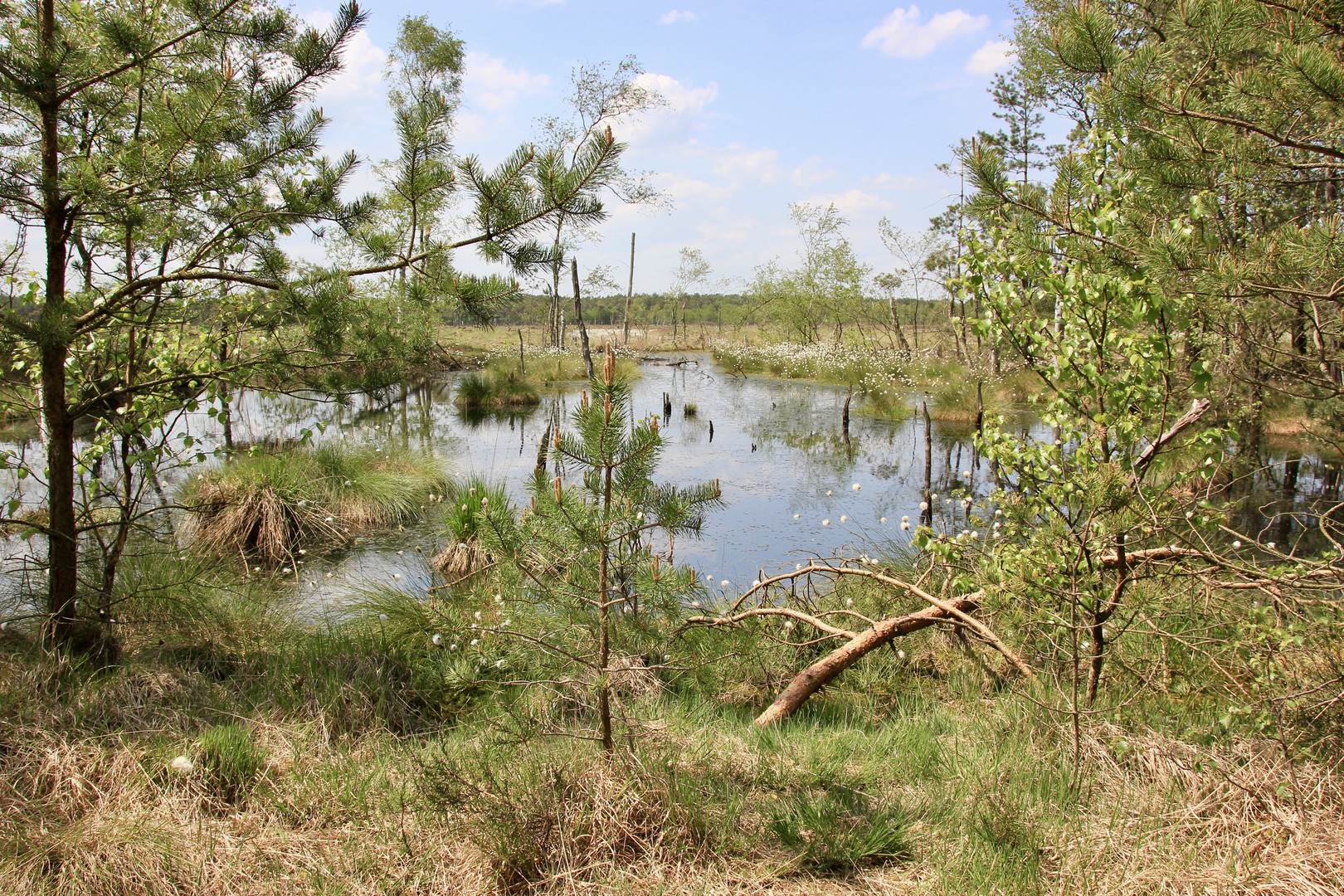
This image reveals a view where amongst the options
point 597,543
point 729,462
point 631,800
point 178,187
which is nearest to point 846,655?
point 631,800

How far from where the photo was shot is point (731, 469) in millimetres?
12359

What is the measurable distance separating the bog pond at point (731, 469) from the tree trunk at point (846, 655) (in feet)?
4.79

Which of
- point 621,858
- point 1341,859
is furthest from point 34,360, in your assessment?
point 1341,859

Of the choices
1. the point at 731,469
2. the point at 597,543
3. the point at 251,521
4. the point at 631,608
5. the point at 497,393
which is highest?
the point at 497,393

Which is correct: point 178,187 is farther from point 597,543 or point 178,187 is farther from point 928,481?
point 928,481

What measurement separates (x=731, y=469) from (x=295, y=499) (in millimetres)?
6633

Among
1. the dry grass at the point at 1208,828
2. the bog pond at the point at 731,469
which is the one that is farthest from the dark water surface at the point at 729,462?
the dry grass at the point at 1208,828

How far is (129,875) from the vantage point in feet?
7.08

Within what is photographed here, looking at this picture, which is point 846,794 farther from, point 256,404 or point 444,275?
point 256,404

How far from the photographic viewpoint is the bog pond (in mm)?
7258

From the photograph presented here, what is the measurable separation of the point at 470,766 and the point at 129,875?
0.97 metres

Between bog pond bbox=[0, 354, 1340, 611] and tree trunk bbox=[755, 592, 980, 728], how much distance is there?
1.46 meters

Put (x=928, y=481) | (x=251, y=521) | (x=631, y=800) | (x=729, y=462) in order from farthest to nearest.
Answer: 1. (x=729, y=462)
2. (x=928, y=481)
3. (x=251, y=521)
4. (x=631, y=800)

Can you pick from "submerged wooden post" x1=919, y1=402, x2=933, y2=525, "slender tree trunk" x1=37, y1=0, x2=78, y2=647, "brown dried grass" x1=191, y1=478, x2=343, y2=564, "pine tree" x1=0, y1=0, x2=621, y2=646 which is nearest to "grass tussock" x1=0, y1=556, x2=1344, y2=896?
"slender tree trunk" x1=37, y1=0, x2=78, y2=647
